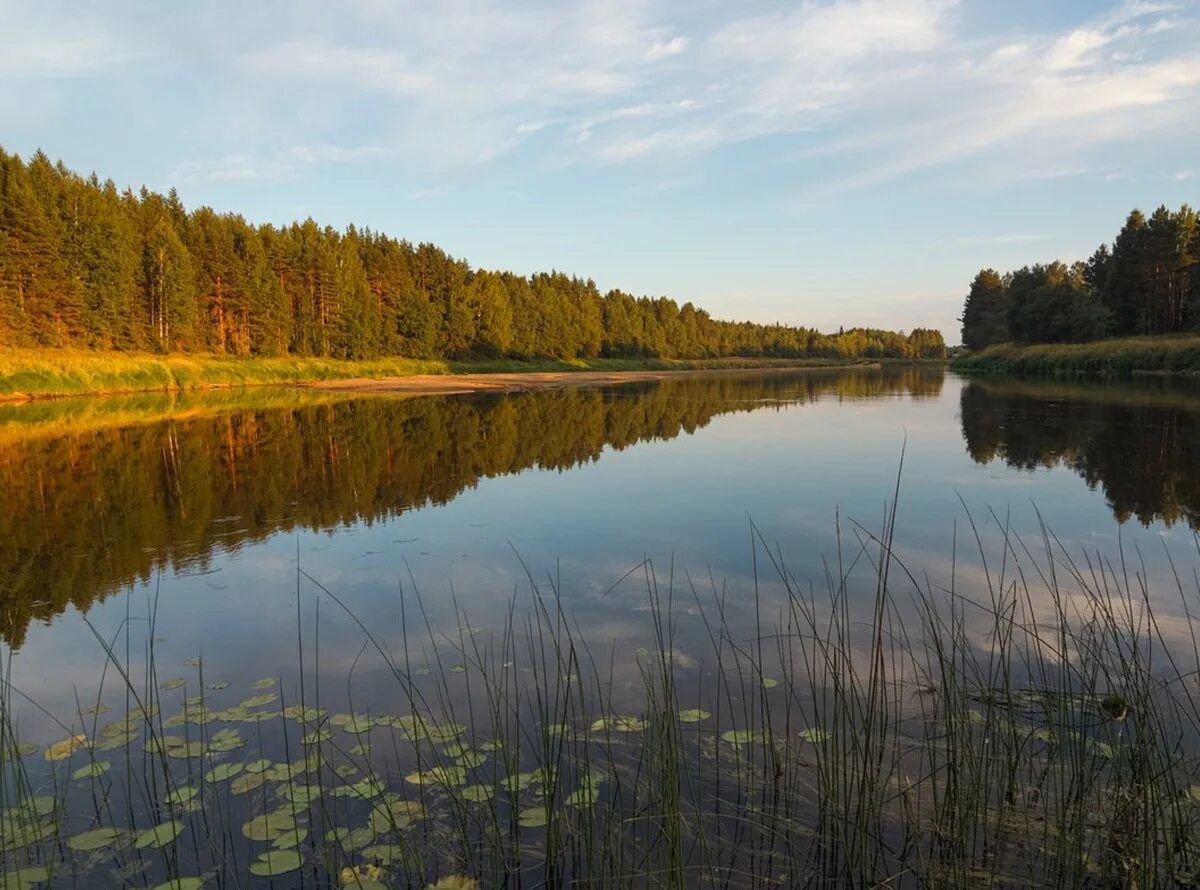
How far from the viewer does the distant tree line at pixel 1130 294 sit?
5684cm

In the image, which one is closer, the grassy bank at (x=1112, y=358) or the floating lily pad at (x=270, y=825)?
the floating lily pad at (x=270, y=825)

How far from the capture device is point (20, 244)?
43.3 m

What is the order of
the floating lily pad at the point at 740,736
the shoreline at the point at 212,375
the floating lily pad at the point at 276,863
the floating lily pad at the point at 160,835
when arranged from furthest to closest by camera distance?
the shoreline at the point at 212,375
the floating lily pad at the point at 740,736
the floating lily pad at the point at 160,835
the floating lily pad at the point at 276,863

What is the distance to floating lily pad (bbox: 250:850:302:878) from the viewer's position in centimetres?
327

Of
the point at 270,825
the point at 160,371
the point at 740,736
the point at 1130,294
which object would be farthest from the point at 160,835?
the point at 1130,294

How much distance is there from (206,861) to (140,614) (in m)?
4.31

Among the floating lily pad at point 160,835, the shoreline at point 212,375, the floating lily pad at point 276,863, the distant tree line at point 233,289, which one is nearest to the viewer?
the floating lily pad at point 276,863

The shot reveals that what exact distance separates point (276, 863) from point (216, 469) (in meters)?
13.6

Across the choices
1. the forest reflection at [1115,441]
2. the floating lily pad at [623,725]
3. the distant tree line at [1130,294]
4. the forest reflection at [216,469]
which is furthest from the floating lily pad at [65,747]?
the distant tree line at [1130,294]

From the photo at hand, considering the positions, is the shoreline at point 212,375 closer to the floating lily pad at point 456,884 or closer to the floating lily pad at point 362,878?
the floating lily pad at point 362,878

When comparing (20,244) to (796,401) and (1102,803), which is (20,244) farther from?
(1102,803)

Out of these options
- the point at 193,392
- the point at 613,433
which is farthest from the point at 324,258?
the point at 613,433

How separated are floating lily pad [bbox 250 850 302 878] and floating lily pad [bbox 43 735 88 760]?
1.79m

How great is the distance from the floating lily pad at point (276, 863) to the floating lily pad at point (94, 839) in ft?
2.54
